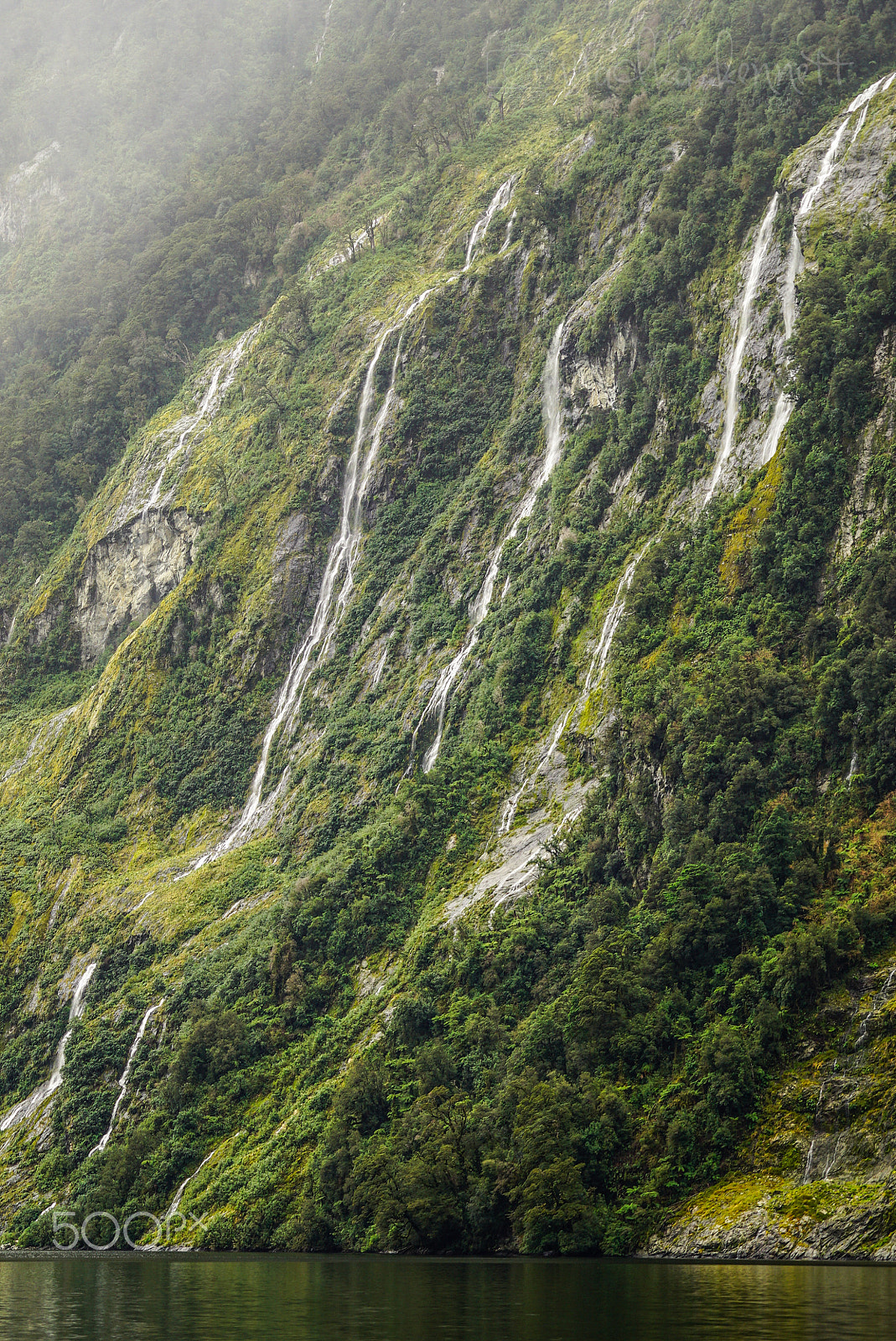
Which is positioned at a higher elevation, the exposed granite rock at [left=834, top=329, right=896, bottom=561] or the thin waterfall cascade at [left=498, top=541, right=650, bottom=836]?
the exposed granite rock at [left=834, top=329, right=896, bottom=561]

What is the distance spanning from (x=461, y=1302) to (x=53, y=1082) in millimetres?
49947

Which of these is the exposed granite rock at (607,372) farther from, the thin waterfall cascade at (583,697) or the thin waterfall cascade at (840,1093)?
the thin waterfall cascade at (840,1093)

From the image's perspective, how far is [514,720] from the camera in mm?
66250

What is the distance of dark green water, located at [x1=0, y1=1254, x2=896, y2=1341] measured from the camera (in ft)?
72.4

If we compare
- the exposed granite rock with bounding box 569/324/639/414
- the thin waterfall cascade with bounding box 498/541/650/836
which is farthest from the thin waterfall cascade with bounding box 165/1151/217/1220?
the exposed granite rock with bounding box 569/324/639/414

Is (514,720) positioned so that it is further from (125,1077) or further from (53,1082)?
(53,1082)

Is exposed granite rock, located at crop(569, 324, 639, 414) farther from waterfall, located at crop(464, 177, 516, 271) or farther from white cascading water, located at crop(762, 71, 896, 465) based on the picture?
waterfall, located at crop(464, 177, 516, 271)

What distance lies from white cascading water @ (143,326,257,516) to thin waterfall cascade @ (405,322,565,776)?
1459 inches

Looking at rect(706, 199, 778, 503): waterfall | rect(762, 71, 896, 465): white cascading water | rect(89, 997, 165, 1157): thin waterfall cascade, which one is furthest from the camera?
rect(89, 997, 165, 1157): thin waterfall cascade

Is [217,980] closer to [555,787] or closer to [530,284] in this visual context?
[555,787]

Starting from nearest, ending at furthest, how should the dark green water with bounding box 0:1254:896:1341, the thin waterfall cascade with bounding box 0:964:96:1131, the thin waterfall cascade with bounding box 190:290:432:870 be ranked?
the dark green water with bounding box 0:1254:896:1341 < the thin waterfall cascade with bounding box 0:964:96:1131 < the thin waterfall cascade with bounding box 190:290:432:870

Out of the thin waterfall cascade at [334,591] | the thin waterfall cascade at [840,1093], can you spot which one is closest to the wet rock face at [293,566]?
the thin waterfall cascade at [334,591]

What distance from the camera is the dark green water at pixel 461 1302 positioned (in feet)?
72.4

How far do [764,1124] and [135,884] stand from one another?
4881 cm
